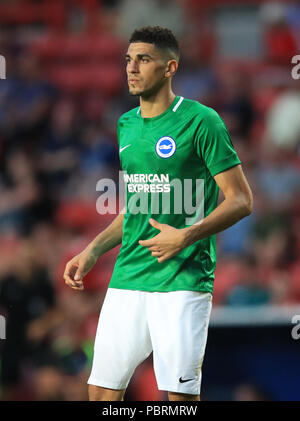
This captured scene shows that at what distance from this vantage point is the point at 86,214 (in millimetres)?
8875

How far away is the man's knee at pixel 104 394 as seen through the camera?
3955 mm

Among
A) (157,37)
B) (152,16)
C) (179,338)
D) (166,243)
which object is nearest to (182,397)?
(179,338)

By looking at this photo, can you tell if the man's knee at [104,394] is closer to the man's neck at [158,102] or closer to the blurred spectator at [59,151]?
the man's neck at [158,102]

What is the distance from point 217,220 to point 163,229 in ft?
0.77

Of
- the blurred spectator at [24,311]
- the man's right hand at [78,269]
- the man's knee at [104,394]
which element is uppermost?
the man's right hand at [78,269]

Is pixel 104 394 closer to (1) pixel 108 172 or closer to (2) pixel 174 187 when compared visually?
(2) pixel 174 187

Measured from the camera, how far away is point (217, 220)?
3678 mm

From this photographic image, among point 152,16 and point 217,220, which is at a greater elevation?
point 152,16

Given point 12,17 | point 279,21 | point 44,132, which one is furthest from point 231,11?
point 44,132

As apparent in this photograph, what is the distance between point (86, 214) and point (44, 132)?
1298 millimetres

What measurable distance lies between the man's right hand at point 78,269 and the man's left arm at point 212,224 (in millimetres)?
435

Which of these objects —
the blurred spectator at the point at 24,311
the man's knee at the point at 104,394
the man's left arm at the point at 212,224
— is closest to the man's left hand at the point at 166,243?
the man's left arm at the point at 212,224

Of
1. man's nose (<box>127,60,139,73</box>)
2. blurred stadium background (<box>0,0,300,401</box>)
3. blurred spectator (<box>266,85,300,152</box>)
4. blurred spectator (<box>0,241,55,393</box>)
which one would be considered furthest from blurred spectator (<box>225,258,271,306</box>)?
man's nose (<box>127,60,139,73</box>)

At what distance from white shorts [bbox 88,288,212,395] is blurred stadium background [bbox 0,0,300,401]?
2.58m
